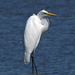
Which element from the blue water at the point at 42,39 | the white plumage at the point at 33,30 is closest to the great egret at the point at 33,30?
the white plumage at the point at 33,30

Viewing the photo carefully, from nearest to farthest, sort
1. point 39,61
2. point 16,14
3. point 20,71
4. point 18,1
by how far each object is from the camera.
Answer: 1. point 20,71
2. point 39,61
3. point 16,14
4. point 18,1

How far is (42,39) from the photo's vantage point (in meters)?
10.7

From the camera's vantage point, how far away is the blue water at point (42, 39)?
8653mm

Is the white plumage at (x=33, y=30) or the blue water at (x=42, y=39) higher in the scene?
the white plumage at (x=33, y=30)

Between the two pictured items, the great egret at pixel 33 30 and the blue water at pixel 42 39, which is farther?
the blue water at pixel 42 39

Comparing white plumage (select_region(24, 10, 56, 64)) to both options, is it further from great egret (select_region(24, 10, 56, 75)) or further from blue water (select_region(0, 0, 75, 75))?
blue water (select_region(0, 0, 75, 75))

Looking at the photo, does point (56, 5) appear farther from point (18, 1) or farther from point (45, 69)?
point (45, 69)

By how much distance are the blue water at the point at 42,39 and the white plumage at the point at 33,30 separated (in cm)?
80

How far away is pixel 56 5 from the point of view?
14477mm

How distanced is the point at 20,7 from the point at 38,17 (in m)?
6.40

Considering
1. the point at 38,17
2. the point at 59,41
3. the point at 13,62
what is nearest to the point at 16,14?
the point at 59,41

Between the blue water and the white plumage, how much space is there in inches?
31.5

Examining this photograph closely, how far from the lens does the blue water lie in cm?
865

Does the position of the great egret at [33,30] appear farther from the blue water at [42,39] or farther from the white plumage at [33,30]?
the blue water at [42,39]
